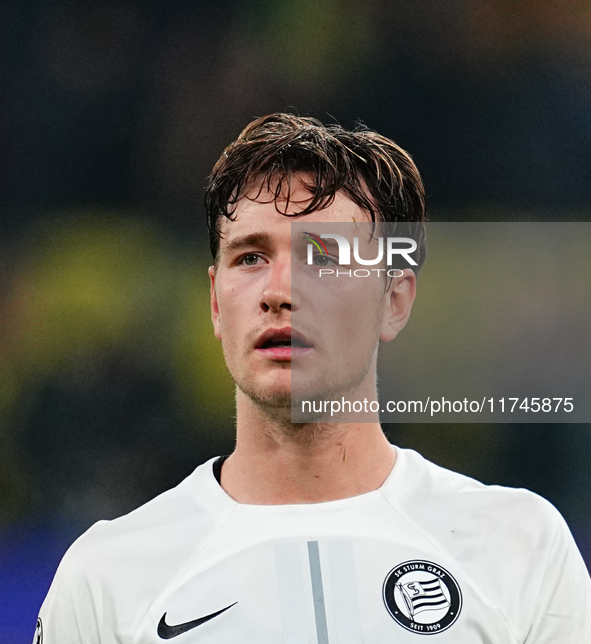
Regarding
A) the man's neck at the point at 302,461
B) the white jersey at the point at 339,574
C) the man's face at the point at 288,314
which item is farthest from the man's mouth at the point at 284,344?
the white jersey at the point at 339,574

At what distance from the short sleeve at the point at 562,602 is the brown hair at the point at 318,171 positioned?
90 cm

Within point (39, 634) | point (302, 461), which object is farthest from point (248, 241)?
point (39, 634)

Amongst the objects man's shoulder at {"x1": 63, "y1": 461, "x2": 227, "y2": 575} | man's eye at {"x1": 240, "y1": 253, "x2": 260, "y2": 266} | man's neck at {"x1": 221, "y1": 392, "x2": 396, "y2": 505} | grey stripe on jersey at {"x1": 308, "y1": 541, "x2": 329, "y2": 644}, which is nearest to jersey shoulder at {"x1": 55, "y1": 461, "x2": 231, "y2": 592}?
man's shoulder at {"x1": 63, "y1": 461, "x2": 227, "y2": 575}

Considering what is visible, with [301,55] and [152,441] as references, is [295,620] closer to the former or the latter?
[152,441]

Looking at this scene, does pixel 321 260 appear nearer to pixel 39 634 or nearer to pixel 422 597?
pixel 422 597

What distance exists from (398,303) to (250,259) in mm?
410

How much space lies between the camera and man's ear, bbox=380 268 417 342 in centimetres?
183

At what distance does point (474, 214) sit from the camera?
7.22ft

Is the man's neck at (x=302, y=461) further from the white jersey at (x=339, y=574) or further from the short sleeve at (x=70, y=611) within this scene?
the short sleeve at (x=70, y=611)

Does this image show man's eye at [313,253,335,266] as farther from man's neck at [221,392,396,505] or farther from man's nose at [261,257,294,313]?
man's neck at [221,392,396,505]

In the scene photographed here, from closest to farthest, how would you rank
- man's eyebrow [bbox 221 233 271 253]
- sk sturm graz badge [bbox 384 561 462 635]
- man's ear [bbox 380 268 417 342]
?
sk sturm graz badge [bbox 384 561 462 635] → man's eyebrow [bbox 221 233 271 253] → man's ear [bbox 380 268 417 342]

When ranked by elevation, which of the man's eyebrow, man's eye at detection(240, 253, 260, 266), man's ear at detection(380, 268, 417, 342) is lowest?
man's ear at detection(380, 268, 417, 342)

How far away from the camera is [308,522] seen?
1682 mm

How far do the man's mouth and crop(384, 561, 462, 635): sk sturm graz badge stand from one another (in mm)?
535
